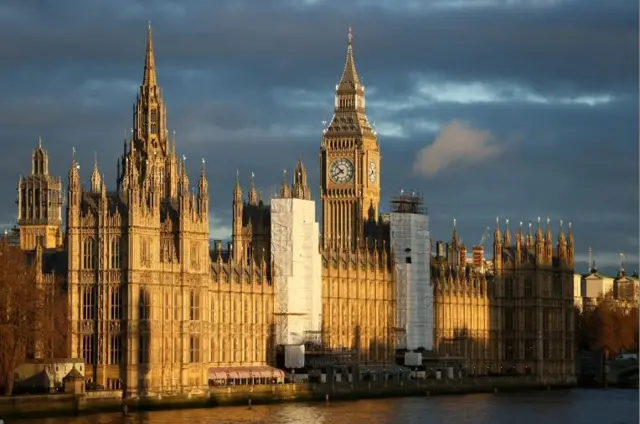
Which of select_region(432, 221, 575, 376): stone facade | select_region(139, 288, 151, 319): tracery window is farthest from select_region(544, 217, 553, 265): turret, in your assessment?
select_region(139, 288, 151, 319): tracery window

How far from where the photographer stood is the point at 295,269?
518 feet

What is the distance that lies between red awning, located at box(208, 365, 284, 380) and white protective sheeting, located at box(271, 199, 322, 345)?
5.47 metres

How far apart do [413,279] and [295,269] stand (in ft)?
75.2

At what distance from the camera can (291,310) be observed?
15650 cm

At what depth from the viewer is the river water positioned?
122812 mm

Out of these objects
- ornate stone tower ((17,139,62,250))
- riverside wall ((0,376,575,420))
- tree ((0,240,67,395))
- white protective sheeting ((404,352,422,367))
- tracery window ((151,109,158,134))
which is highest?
tracery window ((151,109,158,134))

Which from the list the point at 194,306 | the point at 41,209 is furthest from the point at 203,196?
the point at 41,209

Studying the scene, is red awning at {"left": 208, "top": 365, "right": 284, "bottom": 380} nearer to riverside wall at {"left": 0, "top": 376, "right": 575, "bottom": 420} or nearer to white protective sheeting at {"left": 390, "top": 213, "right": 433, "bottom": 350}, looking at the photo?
riverside wall at {"left": 0, "top": 376, "right": 575, "bottom": 420}

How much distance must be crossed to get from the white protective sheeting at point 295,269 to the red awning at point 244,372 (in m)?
5.47

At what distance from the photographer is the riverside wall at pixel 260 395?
4715 inches

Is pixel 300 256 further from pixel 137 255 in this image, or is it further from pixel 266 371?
pixel 137 255

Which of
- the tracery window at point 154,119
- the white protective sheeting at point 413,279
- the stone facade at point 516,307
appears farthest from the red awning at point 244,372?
the stone facade at point 516,307

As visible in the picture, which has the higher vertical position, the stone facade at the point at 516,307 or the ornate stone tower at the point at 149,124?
the ornate stone tower at the point at 149,124

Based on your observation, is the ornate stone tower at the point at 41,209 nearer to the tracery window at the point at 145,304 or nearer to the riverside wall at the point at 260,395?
the riverside wall at the point at 260,395
